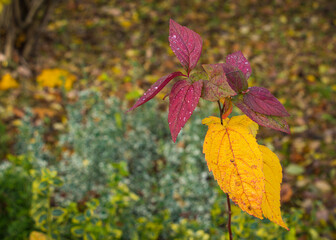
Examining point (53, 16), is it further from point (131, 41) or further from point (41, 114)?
point (41, 114)

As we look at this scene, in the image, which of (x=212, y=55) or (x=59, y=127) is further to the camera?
(x=212, y=55)

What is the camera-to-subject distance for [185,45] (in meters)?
0.75

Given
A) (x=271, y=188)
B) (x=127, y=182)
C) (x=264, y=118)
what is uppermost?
(x=264, y=118)

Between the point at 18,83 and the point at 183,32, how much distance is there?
3.13m

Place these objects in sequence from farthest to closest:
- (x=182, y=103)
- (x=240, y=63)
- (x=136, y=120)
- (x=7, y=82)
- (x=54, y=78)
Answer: (x=54, y=78) → (x=7, y=82) → (x=136, y=120) → (x=240, y=63) → (x=182, y=103)

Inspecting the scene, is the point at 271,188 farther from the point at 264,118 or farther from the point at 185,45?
the point at 185,45

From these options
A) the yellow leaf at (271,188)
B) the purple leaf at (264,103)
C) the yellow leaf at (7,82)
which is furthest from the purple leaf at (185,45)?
the yellow leaf at (7,82)

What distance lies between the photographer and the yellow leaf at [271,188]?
74cm

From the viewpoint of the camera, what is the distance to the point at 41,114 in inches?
122

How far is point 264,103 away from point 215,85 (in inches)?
5.2

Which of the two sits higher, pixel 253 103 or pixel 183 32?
pixel 183 32

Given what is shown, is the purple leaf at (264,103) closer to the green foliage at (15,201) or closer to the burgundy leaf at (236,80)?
the burgundy leaf at (236,80)

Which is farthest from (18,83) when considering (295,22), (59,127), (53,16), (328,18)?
(328,18)

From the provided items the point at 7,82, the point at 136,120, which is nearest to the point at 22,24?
the point at 7,82
